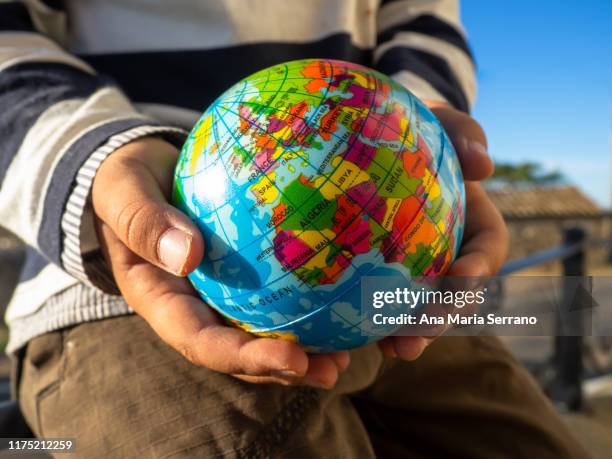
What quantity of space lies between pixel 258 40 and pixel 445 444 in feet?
4.03

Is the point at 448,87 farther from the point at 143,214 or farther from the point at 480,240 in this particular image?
the point at 143,214

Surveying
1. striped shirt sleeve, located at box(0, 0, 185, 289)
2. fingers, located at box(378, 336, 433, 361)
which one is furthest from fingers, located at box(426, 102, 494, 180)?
striped shirt sleeve, located at box(0, 0, 185, 289)

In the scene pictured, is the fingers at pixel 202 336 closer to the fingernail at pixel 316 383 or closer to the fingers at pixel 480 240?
the fingernail at pixel 316 383

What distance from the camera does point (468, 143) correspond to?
4.29 feet

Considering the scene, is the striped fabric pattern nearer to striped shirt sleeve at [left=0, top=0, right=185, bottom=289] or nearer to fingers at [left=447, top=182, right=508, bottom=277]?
striped shirt sleeve at [left=0, top=0, right=185, bottom=289]

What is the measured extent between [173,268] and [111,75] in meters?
0.79

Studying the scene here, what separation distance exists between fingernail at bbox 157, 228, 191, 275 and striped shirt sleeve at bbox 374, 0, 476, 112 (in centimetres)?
87

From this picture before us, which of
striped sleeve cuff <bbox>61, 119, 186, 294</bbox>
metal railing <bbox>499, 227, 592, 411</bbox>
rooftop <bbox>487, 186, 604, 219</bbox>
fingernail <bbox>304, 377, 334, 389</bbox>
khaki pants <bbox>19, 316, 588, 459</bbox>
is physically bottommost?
rooftop <bbox>487, 186, 604, 219</bbox>

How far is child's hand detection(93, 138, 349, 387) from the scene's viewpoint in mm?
999

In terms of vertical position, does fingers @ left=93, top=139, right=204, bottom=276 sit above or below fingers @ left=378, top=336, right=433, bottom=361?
above

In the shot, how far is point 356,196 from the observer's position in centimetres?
99

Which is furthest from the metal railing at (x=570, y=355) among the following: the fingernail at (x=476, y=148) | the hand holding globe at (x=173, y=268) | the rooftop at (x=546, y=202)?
the rooftop at (x=546, y=202)

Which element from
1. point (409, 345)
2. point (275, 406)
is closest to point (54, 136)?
point (275, 406)

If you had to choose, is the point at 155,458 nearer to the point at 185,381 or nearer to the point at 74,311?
the point at 185,381
